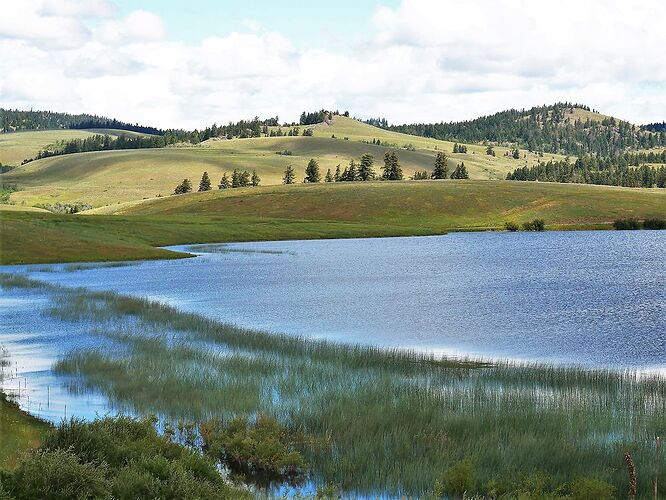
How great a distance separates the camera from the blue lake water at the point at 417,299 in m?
37.7

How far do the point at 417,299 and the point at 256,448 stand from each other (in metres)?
36.9

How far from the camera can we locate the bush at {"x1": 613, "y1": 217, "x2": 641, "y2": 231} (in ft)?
530

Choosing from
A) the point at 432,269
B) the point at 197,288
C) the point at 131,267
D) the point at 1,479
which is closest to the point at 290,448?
the point at 1,479

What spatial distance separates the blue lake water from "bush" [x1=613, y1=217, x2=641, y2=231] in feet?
182

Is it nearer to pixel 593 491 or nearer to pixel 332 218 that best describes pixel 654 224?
pixel 332 218

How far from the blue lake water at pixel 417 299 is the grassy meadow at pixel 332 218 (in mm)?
11569

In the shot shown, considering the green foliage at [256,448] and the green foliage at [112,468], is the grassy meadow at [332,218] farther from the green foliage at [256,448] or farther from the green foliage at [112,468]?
the green foliage at [112,468]

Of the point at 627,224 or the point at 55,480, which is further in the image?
the point at 627,224

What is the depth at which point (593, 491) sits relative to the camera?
17.0m

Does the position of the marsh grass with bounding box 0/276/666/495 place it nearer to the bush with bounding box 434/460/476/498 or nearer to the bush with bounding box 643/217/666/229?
the bush with bounding box 434/460/476/498

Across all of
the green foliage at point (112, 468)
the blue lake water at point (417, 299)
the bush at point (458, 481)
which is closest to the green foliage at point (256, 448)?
the green foliage at point (112, 468)

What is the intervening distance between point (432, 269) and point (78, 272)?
108ft

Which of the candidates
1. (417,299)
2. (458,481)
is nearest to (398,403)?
(458,481)

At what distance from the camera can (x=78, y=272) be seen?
80.1 metres
